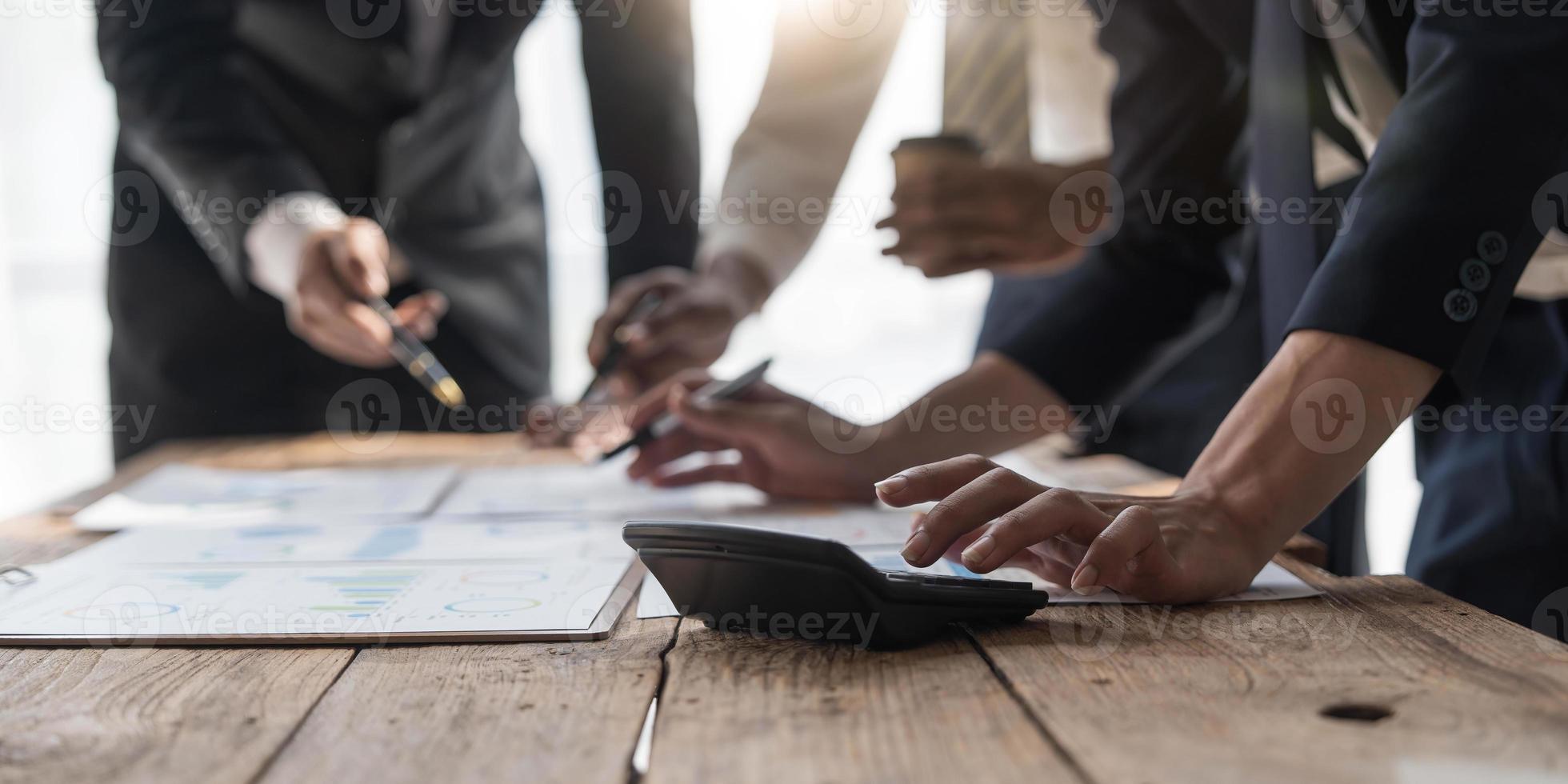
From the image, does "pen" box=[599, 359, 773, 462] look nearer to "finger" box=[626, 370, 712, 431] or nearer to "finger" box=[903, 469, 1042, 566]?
"finger" box=[626, 370, 712, 431]

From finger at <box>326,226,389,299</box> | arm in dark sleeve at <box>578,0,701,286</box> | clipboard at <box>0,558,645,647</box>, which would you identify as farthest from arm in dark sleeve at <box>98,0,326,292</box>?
clipboard at <box>0,558,645,647</box>

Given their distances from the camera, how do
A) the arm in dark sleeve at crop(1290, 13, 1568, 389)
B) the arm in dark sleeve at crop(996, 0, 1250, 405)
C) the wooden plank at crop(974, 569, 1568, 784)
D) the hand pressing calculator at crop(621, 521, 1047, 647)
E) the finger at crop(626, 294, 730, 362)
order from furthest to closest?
the finger at crop(626, 294, 730, 362)
the arm in dark sleeve at crop(996, 0, 1250, 405)
the arm in dark sleeve at crop(1290, 13, 1568, 389)
the hand pressing calculator at crop(621, 521, 1047, 647)
the wooden plank at crop(974, 569, 1568, 784)

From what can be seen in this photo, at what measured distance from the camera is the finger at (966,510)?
0.58 m

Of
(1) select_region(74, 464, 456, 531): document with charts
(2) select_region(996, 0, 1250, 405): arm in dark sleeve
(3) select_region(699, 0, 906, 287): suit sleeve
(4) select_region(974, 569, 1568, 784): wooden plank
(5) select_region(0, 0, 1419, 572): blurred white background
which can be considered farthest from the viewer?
(5) select_region(0, 0, 1419, 572): blurred white background

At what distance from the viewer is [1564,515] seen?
34.9 inches

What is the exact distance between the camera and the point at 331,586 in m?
0.68

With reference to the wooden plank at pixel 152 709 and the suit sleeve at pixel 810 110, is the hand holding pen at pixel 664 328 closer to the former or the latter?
the suit sleeve at pixel 810 110

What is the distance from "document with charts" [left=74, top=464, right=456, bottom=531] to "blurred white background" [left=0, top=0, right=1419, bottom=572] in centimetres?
101

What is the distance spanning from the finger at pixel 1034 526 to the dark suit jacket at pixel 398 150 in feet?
3.80

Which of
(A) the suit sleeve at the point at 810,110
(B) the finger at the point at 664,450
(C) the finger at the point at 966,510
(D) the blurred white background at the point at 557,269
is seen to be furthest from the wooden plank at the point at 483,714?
(D) the blurred white background at the point at 557,269

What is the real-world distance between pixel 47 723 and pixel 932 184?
880mm

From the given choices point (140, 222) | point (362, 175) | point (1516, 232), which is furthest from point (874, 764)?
point (140, 222)

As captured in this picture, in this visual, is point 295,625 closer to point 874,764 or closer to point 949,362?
point 874,764

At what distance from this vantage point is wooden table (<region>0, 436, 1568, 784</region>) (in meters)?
0.38
